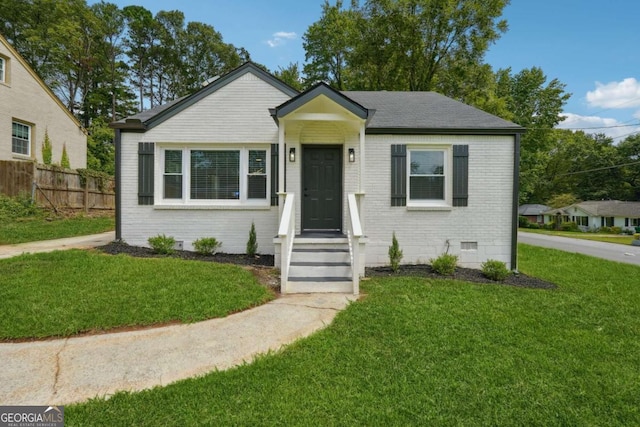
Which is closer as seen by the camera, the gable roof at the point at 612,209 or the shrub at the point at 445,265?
A: the shrub at the point at 445,265

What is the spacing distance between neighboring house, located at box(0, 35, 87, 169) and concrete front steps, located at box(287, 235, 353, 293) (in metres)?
16.0

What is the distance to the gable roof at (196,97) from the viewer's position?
761cm

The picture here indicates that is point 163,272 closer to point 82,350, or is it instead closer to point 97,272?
point 97,272

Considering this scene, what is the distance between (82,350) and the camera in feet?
10.9

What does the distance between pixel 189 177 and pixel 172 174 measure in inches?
17.1

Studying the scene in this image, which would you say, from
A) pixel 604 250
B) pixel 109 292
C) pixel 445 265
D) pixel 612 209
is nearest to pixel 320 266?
pixel 445 265

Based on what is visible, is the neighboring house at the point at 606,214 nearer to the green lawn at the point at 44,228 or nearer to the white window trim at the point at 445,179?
the white window trim at the point at 445,179

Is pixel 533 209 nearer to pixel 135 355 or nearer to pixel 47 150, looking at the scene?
pixel 47 150

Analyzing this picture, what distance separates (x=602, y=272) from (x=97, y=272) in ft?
36.7

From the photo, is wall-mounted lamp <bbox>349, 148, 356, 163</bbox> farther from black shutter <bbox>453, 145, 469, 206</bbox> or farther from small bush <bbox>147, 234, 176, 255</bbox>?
small bush <bbox>147, 234, 176, 255</bbox>

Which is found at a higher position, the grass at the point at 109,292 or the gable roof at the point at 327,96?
the gable roof at the point at 327,96

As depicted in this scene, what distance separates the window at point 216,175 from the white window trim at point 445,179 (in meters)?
3.53

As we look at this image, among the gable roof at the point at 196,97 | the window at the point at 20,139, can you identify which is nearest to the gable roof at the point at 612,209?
the gable roof at the point at 196,97

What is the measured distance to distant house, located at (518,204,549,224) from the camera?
1914 inches
